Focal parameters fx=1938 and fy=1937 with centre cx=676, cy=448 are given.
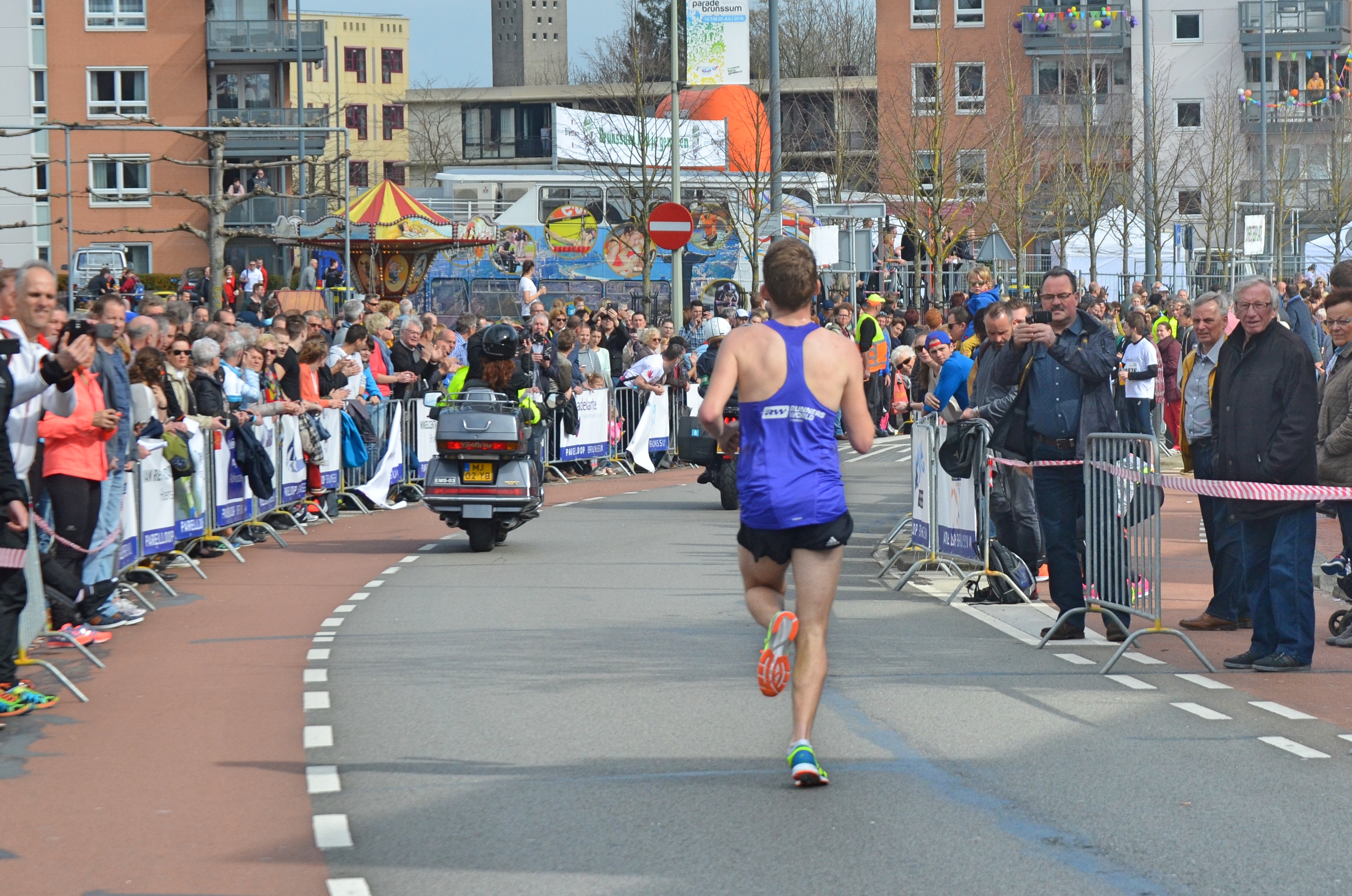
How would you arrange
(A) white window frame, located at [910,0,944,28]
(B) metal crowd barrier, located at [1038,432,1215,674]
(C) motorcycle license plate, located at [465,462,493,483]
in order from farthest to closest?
(A) white window frame, located at [910,0,944,28]
(C) motorcycle license plate, located at [465,462,493,483]
(B) metal crowd barrier, located at [1038,432,1215,674]

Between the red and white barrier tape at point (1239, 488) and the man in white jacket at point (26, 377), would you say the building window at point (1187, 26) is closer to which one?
the red and white barrier tape at point (1239, 488)

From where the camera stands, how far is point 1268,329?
10.2 m

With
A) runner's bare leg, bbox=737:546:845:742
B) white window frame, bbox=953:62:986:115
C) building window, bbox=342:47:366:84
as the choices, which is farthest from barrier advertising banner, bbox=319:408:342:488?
building window, bbox=342:47:366:84

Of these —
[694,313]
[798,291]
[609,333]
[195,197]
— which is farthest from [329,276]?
[798,291]

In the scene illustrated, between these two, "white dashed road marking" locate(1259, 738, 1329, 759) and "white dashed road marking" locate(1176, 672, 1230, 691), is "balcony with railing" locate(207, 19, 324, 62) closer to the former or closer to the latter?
"white dashed road marking" locate(1176, 672, 1230, 691)

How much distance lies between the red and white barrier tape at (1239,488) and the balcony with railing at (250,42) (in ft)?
213

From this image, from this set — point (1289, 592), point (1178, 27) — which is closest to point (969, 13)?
point (1178, 27)

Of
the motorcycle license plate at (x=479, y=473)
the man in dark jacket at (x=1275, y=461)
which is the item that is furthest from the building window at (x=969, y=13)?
the man in dark jacket at (x=1275, y=461)

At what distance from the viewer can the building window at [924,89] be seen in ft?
148

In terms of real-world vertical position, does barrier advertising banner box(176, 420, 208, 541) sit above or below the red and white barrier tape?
below

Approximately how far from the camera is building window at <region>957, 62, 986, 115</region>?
6712 centimetres

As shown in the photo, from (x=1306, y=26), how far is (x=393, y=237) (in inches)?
1924

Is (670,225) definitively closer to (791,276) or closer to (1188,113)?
(791,276)

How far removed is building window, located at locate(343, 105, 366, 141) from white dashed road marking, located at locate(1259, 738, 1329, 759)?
126m
